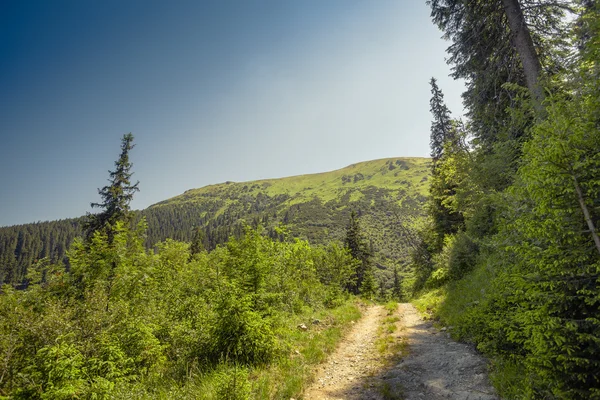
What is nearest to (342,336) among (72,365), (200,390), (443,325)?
(443,325)

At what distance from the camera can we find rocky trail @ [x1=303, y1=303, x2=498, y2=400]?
18.2ft

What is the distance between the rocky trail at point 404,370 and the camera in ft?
18.2

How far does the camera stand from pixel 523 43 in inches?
392

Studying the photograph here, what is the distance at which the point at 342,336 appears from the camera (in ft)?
35.1

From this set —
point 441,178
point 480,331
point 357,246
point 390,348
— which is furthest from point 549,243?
point 357,246

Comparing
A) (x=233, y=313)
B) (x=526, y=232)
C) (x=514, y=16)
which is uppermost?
(x=514, y=16)

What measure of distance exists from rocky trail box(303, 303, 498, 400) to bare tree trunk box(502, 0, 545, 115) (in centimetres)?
915

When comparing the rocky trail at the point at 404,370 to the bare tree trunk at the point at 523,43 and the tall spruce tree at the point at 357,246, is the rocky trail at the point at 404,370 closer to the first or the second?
the bare tree trunk at the point at 523,43

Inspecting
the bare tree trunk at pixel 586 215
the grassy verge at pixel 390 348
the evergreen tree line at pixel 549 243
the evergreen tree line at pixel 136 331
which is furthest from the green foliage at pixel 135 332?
the bare tree trunk at pixel 586 215

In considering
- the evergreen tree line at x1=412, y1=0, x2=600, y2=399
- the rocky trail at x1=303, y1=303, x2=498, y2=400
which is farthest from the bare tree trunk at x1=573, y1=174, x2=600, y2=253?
the rocky trail at x1=303, y1=303, x2=498, y2=400

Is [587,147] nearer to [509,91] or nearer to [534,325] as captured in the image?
[534,325]

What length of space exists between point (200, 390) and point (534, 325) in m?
5.85

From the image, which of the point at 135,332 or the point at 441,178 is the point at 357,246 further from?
the point at 135,332

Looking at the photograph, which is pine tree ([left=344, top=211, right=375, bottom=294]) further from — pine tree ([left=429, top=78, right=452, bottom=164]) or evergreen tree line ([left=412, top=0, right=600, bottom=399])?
evergreen tree line ([left=412, top=0, right=600, bottom=399])
